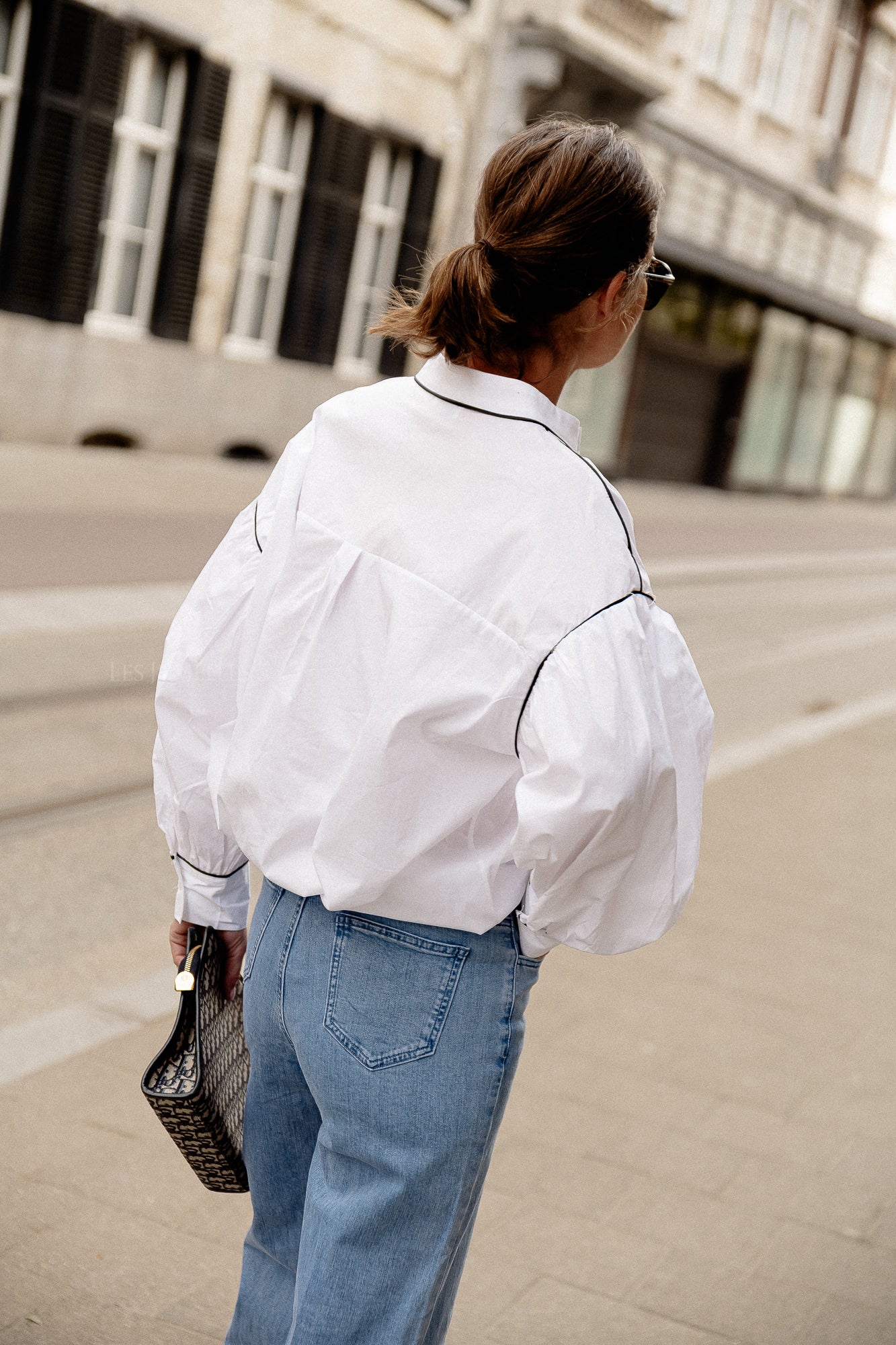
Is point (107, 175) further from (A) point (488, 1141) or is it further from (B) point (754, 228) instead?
(B) point (754, 228)

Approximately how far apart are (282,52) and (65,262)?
3.79 m

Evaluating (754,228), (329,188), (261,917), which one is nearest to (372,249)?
(329,188)

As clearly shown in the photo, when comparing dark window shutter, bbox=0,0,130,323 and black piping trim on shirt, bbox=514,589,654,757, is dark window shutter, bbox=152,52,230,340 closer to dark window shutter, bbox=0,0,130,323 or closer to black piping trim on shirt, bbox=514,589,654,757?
dark window shutter, bbox=0,0,130,323

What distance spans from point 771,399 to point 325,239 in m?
14.4

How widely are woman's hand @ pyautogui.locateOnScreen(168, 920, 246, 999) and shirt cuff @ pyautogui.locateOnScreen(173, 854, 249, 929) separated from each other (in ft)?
0.05

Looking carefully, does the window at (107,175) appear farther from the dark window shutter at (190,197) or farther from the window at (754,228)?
the window at (754,228)

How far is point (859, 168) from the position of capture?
103 ft

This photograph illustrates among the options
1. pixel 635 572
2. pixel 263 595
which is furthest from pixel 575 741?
pixel 263 595

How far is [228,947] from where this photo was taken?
2.00 m

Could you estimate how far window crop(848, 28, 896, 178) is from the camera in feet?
100

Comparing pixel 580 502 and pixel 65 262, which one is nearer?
pixel 580 502

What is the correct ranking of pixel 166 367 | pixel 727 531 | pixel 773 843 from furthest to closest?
pixel 727 531
pixel 166 367
pixel 773 843

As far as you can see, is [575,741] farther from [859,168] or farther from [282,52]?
[859,168]

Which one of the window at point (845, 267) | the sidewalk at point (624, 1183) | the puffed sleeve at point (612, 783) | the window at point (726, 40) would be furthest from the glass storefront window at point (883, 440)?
the puffed sleeve at point (612, 783)
